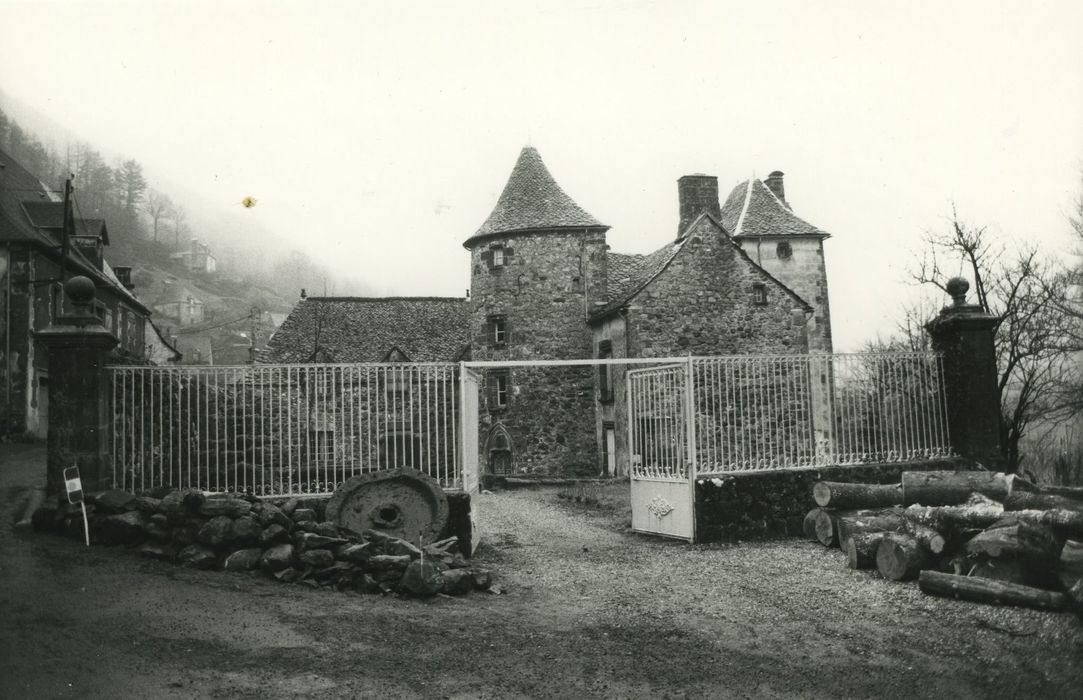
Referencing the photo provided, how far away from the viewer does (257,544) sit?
828cm

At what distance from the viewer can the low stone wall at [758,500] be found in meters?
11.2

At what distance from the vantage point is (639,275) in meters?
28.8

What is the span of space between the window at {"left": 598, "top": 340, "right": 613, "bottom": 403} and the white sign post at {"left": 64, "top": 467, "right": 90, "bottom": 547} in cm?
1998

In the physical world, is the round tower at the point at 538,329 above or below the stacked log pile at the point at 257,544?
above

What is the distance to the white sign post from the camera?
802 cm

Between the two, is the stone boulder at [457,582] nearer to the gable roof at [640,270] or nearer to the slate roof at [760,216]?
the gable roof at [640,270]

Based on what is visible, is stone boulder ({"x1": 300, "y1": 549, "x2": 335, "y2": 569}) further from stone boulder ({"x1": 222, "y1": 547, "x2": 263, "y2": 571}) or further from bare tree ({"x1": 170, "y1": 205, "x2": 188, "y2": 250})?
bare tree ({"x1": 170, "y1": 205, "x2": 188, "y2": 250})

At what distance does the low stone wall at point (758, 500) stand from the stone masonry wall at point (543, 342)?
16.7 metres

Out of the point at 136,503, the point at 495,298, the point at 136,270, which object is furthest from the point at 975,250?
the point at 136,270

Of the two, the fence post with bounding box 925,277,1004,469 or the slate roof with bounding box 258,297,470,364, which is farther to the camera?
the slate roof with bounding box 258,297,470,364

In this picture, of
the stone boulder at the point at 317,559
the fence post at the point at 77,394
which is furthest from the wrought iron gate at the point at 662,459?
the fence post at the point at 77,394

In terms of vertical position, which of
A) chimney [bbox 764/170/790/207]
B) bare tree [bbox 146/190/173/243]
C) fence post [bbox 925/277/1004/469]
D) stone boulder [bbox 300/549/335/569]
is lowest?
stone boulder [bbox 300/549/335/569]

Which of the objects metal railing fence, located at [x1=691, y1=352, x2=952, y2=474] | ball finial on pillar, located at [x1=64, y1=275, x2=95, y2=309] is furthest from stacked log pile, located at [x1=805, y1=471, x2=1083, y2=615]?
ball finial on pillar, located at [x1=64, y1=275, x2=95, y2=309]

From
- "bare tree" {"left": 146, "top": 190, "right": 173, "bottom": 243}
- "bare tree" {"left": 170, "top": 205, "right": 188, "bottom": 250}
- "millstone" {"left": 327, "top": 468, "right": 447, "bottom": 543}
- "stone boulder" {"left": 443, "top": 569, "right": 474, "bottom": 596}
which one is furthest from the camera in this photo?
"bare tree" {"left": 170, "top": 205, "right": 188, "bottom": 250}
